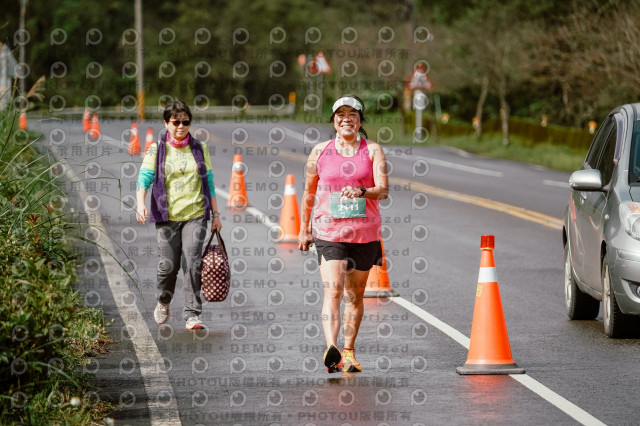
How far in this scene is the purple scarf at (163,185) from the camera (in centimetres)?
1122

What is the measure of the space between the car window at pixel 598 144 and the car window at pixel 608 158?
0.12 metres

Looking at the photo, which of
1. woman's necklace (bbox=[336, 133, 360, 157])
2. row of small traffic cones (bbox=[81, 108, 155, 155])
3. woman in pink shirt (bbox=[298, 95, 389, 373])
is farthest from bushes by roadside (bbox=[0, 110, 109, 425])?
row of small traffic cones (bbox=[81, 108, 155, 155])

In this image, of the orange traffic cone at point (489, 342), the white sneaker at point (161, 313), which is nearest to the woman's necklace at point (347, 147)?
the orange traffic cone at point (489, 342)

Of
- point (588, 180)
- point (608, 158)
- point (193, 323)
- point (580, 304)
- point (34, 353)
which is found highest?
point (608, 158)

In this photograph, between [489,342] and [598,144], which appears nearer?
[489,342]

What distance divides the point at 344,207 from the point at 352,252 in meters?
0.33

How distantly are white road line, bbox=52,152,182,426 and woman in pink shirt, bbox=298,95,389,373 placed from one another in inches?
44.7

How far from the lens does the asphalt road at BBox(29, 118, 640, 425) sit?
827 centimetres

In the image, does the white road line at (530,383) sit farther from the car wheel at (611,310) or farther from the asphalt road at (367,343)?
the car wheel at (611,310)

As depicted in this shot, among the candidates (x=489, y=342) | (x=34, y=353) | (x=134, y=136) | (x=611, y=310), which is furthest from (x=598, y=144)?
(x=34, y=353)

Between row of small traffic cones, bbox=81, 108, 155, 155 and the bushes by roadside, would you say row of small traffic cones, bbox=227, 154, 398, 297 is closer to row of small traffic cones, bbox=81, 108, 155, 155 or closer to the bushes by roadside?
row of small traffic cones, bbox=81, 108, 155, 155

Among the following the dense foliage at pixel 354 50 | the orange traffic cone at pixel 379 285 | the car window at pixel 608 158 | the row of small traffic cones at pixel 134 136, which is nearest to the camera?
the car window at pixel 608 158

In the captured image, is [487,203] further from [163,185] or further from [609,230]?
[163,185]

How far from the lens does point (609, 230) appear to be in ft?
35.1
